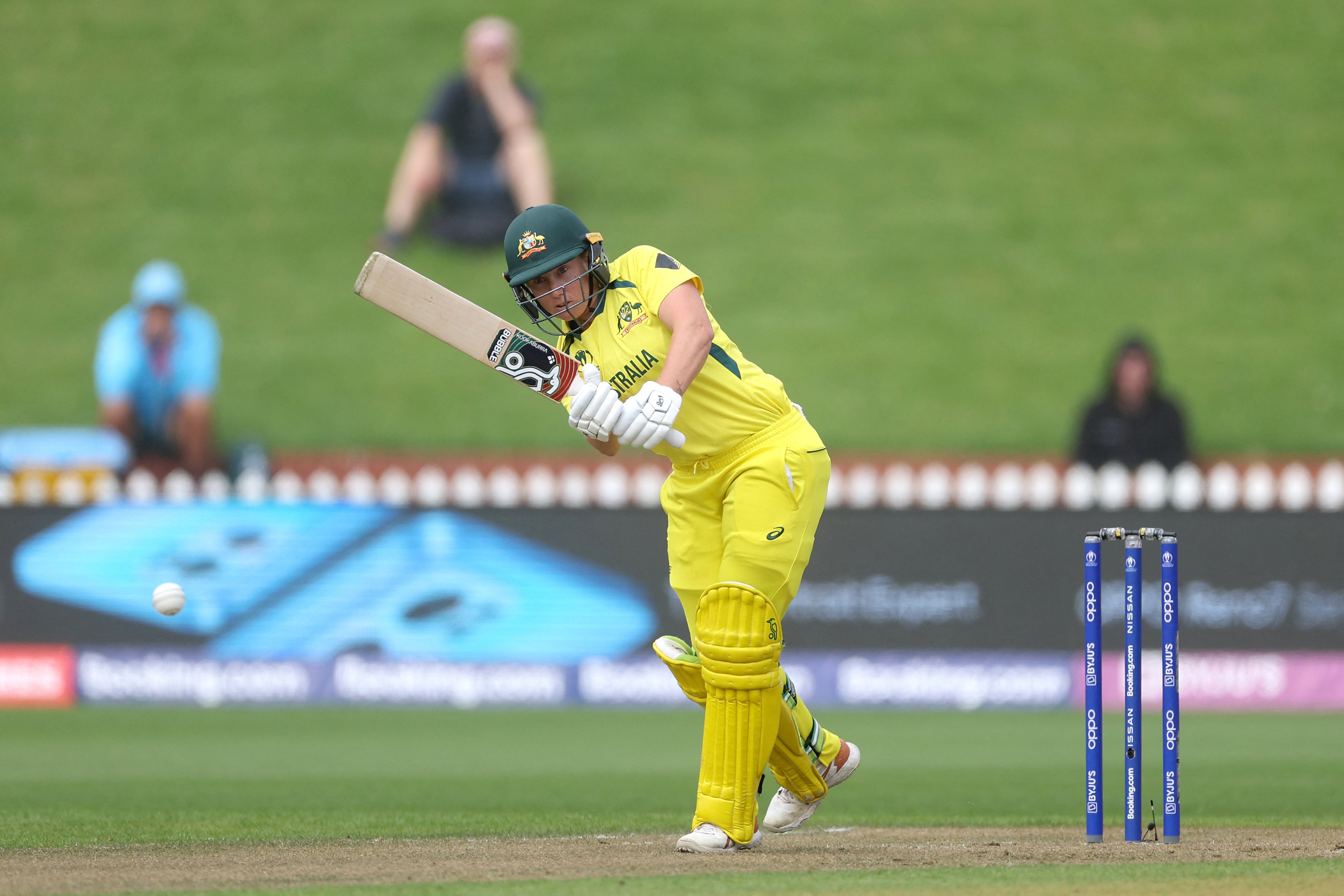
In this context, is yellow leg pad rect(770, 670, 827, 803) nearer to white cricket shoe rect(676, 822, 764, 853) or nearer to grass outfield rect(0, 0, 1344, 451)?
white cricket shoe rect(676, 822, 764, 853)

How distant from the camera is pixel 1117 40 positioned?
16828mm

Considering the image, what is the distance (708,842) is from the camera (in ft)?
14.5

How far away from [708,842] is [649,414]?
118 cm

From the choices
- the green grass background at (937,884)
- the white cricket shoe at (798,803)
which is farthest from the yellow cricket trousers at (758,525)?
the green grass background at (937,884)

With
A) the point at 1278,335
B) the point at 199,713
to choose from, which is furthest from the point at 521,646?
the point at 1278,335

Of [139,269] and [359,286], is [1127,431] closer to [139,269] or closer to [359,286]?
[359,286]

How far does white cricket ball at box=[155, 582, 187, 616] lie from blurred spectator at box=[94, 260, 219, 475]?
594 cm

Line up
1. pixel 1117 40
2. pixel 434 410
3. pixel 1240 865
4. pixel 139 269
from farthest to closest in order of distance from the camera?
pixel 1117 40
pixel 139 269
pixel 434 410
pixel 1240 865

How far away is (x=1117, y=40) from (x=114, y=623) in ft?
38.5

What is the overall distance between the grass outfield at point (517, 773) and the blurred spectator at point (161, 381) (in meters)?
2.27

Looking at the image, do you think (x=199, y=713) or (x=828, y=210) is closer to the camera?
(x=199, y=713)

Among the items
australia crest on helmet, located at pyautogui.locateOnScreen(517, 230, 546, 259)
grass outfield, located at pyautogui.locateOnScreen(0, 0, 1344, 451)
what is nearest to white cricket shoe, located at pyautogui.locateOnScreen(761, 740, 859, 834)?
australia crest on helmet, located at pyautogui.locateOnScreen(517, 230, 546, 259)

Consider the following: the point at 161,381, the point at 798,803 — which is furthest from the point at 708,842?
the point at 161,381

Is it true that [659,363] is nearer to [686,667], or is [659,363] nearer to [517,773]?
[686,667]
